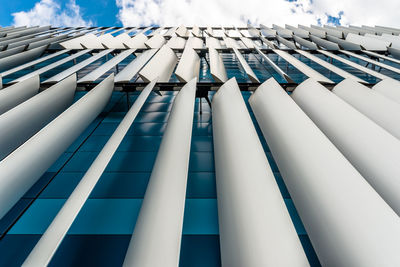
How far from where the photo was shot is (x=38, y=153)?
3041 millimetres

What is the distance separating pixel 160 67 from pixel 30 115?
348 cm

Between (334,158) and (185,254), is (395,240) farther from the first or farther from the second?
(185,254)

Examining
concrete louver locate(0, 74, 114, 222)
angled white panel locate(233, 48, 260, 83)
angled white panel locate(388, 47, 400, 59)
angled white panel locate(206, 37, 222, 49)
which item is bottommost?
concrete louver locate(0, 74, 114, 222)

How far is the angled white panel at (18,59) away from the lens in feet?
24.1

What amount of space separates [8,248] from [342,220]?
3.32 metres

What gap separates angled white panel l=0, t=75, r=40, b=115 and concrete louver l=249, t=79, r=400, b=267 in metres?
4.50

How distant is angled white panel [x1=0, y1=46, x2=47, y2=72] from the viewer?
7.36 metres

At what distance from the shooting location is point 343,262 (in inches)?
75.9

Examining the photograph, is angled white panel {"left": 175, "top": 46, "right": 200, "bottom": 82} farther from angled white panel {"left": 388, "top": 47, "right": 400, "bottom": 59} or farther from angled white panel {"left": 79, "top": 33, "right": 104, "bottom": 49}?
angled white panel {"left": 388, "top": 47, "right": 400, "bottom": 59}

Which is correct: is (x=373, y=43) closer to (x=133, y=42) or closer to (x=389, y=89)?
(x=389, y=89)

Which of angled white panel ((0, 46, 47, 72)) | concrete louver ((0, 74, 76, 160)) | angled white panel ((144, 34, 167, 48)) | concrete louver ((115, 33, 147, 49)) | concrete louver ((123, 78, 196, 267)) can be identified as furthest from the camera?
angled white panel ((144, 34, 167, 48))

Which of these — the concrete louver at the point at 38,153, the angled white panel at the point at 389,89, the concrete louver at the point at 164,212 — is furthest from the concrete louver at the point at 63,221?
the angled white panel at the point at 389,89

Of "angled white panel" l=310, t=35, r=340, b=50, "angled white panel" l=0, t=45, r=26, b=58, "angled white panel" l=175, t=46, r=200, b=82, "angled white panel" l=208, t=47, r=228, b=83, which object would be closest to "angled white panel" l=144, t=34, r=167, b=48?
"angled white panel" l=175, t=46, r=200, b=82

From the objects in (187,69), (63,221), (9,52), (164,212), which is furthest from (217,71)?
(9,52)
